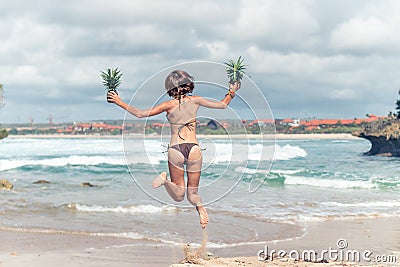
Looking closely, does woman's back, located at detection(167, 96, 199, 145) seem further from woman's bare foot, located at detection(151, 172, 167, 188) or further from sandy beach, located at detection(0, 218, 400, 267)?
sandy beach, located at detection(0, 218, 400, 267)

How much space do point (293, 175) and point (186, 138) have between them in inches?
1103

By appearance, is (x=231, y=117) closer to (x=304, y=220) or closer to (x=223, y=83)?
(x=223, y=83)

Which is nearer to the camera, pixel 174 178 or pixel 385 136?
pixel 174 178

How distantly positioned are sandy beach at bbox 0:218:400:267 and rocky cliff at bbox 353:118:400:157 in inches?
1617

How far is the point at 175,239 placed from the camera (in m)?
13.0

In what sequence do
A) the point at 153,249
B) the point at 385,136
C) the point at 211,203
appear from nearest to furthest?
the point at 211,203
the point at 153,249
the point at 385,136

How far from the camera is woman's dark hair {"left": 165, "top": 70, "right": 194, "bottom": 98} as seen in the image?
4.50 metres

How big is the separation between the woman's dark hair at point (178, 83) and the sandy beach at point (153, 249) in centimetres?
467

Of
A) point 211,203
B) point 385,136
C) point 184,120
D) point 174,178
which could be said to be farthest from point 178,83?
point 385,136

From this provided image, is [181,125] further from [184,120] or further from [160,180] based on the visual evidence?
[160,180]

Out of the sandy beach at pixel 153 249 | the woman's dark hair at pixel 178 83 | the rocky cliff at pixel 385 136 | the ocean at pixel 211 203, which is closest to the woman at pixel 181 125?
the woman's dark hair at pixel 178 83

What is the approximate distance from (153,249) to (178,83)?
7.99 meters

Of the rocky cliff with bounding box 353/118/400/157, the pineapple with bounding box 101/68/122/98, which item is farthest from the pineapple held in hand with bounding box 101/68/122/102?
the rocky cliff with bounding box 353/118/400/157

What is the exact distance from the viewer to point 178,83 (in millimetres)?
4516
